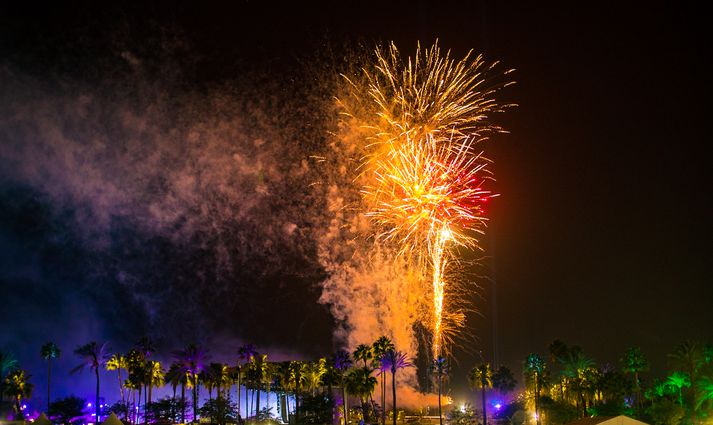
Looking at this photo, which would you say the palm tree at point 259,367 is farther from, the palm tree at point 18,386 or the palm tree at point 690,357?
the palm tree at point 690,357

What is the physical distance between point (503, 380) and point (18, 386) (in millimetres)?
59032

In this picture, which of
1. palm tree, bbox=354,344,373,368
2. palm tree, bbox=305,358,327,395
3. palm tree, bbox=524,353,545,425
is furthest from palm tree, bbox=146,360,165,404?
palm tree, bbox=524,353,545,425

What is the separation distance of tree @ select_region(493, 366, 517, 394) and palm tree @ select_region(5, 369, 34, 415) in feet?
189

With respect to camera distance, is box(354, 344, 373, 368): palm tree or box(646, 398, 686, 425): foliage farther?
box(354, 344, 373, 368): palm tree

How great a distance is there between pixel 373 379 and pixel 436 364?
794 inches

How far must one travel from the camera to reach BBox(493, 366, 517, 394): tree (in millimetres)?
91000

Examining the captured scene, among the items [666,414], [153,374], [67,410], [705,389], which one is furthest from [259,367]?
[705,389]

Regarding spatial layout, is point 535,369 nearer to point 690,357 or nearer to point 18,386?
point 690,357

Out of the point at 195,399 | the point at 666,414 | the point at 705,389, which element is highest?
the point at 705,389

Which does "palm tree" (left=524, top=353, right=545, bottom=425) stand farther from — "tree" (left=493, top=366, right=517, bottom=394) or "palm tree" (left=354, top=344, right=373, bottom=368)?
"palm tree" (left=354, top=344, right=373, bottom=368)

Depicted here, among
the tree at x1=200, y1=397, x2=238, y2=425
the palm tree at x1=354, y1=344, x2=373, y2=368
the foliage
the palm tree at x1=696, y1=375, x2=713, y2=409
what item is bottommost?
the tree at x1=200, y1=397, x2=238, y2=425

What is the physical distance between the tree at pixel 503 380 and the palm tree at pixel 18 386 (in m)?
57.5

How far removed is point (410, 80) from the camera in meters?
45.8

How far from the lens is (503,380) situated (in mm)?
90875
